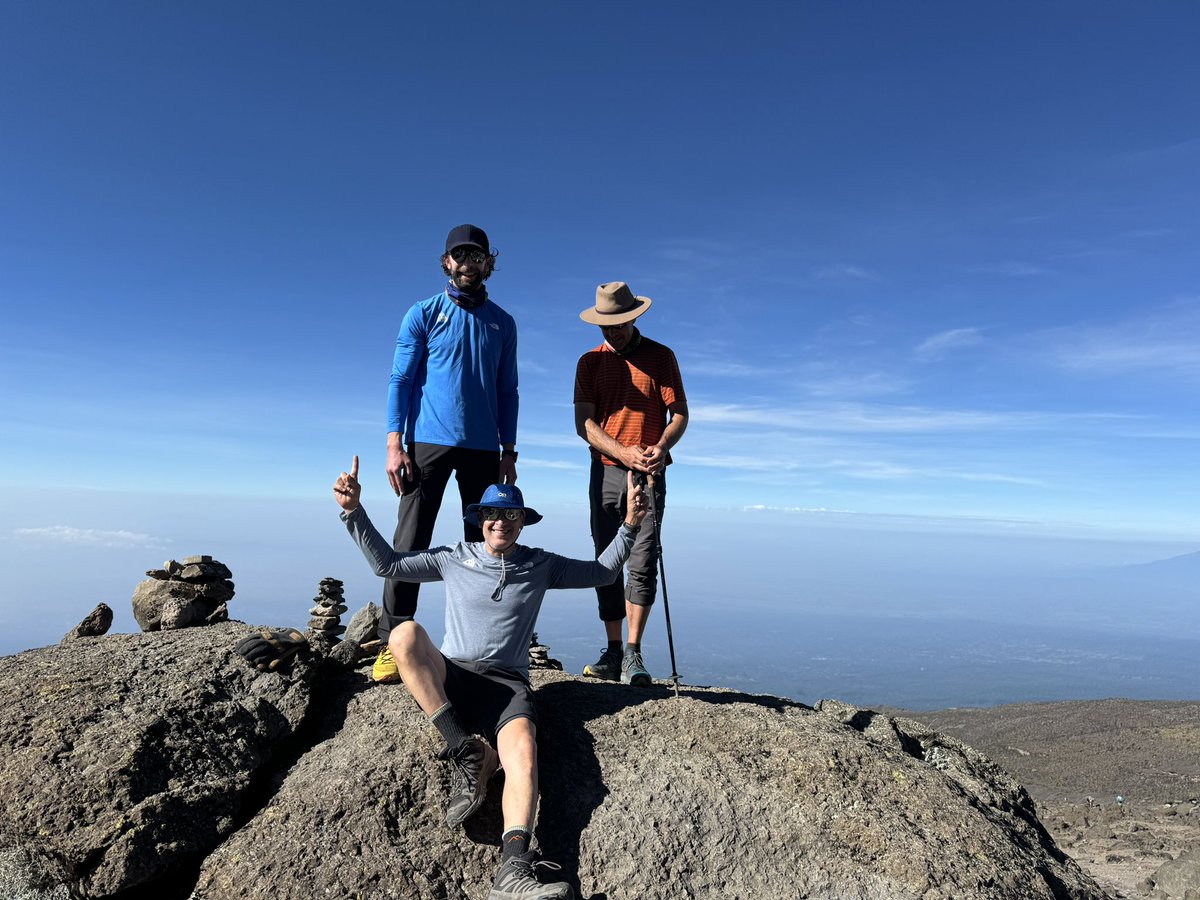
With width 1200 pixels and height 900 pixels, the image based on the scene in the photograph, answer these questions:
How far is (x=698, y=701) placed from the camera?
265 inches

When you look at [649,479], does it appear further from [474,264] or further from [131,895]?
[131,895]

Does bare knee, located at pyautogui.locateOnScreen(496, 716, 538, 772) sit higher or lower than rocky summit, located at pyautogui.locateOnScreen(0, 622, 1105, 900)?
higher

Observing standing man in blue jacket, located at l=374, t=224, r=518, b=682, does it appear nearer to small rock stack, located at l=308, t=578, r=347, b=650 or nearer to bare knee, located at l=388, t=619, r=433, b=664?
bare knee, located at l=388, t=619, r=433, b=664

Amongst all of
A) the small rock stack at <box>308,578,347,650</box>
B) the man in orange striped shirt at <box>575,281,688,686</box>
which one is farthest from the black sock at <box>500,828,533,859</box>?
the small rock stack at <box>308,578,347,650</box>

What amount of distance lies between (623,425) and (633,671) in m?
2.71

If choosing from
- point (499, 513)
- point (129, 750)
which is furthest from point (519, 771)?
point (129, 750)

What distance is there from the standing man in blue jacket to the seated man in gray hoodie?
755mm

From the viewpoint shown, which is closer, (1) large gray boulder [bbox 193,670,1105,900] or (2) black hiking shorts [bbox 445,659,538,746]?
(1) large gray boulder [bbox 193,670,1105,900]

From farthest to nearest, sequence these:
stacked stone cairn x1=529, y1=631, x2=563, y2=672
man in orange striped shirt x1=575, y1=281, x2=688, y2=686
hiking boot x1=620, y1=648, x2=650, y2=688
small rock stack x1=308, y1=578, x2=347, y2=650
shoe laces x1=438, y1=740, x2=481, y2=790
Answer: stacked stone cairn x1=529, y1=631, x2=563, y2=672, small rock stack x1=308, y1=578, x2=347, y2=650, man in orange striped shirt x1=575, y1=281, x2=688, y2=686, hiking boot x1=620, y1=648, x2=650, y2=688, shoe laces x1=438, y1=740, x2=481, y2=790

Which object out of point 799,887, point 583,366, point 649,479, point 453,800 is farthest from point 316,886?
point 583,366

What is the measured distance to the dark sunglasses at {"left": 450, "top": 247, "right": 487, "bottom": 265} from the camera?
699cm

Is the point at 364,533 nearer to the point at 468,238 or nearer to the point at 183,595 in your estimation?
the point at 468,238

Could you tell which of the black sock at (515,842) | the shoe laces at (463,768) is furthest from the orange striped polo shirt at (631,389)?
the black sock at (515,842)

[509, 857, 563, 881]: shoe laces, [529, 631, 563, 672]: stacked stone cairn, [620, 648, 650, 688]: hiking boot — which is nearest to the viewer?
[509, 857, 563, 881]: shoe laces
